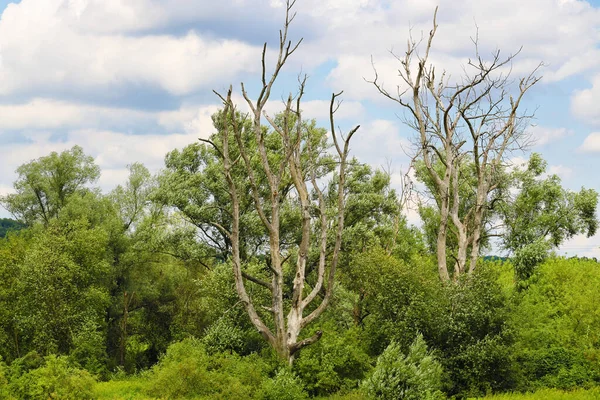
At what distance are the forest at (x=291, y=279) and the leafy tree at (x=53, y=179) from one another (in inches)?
5.8

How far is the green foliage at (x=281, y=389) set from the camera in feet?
80.6

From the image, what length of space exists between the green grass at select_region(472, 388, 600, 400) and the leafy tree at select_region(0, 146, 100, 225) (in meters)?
37.0

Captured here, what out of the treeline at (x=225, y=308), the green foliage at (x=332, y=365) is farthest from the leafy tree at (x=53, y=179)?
the green foliage at (x=332, y=365)

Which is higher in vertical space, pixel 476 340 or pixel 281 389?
pixel 476 340

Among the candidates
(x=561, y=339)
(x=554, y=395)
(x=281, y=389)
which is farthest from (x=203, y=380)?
(x=561, y=339)

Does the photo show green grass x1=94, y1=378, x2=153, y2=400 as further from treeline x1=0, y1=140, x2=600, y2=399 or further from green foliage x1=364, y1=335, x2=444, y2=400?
green foliage x1=364, y1=335, x2=444, y2=400

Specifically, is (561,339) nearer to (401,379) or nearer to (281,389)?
(401,379)

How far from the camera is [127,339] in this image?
4322cm

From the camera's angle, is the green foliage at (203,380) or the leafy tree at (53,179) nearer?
the green foliage at (203,380)

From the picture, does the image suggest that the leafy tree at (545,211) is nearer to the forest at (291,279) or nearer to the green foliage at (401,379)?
the forest at (291,279)

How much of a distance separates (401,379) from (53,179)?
3836cm

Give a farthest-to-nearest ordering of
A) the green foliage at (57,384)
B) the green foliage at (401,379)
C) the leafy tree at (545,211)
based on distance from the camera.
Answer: the leafy tree at (545,211), the green foliage at (57,384), the green foliage at (401,379)

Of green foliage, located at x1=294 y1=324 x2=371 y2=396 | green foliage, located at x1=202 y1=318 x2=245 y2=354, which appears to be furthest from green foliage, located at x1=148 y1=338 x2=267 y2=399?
green foliage, located at x1=202 y1=318 x2=245 y2=354

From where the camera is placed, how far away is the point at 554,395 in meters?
25.7
